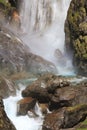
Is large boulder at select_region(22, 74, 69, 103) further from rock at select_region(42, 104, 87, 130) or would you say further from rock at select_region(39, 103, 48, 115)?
rock at select_region(42, 104, 87, 130)

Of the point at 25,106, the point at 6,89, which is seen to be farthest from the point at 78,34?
the point at 25,106

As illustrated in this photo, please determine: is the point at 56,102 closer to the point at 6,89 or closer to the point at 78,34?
the point at 6,89

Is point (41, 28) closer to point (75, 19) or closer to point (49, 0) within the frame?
point (49, 0)

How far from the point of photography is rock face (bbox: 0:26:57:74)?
42.8m

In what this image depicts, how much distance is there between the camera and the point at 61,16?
6288cm

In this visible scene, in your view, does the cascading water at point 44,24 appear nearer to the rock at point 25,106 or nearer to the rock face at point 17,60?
the rock face at point 17,60

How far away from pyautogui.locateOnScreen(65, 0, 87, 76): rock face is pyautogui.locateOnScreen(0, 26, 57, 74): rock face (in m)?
3.23

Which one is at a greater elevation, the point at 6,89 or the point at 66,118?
the point at 66,118

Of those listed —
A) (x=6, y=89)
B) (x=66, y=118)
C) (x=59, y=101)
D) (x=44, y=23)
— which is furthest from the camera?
(x=44, y=23)

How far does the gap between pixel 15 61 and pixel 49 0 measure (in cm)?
2324

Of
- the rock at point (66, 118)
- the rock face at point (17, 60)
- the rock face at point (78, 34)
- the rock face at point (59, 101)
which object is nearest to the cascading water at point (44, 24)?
the rock face at point (78, 34)

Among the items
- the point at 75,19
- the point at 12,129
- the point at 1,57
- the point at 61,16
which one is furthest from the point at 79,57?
the point at 12,129

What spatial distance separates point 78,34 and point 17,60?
8.15 meters

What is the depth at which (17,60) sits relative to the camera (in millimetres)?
44719
